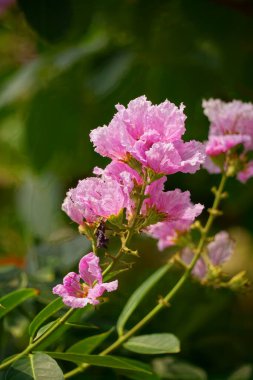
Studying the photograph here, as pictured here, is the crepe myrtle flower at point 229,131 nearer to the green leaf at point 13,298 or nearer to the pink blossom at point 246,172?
the pink blossom at point 246,172

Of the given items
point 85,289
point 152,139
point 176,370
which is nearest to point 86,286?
point 85,289

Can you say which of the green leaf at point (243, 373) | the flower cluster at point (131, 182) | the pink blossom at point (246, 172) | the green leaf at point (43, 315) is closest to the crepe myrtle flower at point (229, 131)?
the pink blossom at point (246, 172)

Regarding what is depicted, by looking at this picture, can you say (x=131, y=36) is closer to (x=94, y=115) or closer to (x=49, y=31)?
(x=94, y=115)

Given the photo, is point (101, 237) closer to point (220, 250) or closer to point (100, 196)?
point (100, 196)

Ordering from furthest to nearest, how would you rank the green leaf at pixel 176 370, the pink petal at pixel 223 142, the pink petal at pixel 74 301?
the green leaf at pixel 176 370, the pink petal at pixel 223 142, the pink petal at pixel 74 301

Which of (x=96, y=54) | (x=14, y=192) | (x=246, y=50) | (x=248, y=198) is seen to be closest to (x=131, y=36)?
(x=96, y=54)

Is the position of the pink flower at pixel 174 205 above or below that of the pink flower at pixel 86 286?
above

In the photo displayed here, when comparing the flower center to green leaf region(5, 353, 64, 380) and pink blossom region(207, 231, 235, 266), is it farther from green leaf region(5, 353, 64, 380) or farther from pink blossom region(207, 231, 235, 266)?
pink blossom region(207, 231, 235, 266)
